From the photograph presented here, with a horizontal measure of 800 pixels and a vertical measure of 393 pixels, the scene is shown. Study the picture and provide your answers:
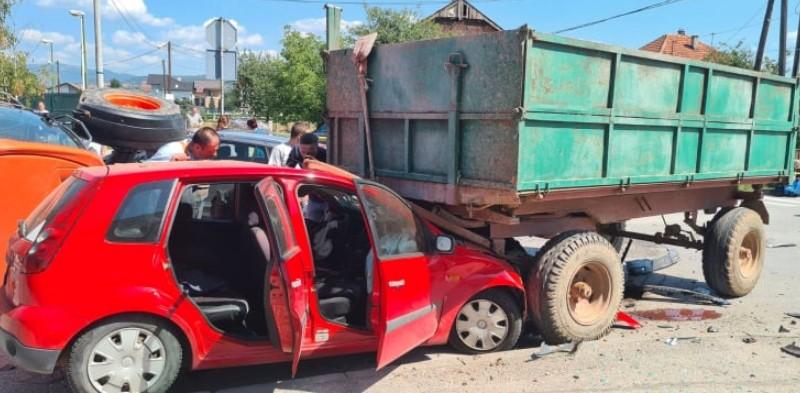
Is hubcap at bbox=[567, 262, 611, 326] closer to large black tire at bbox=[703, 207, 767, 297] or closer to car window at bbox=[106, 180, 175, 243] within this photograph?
large black tire at bbox=[703, 207, 767, 297]

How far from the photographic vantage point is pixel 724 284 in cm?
673

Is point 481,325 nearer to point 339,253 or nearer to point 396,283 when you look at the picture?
point 396,283

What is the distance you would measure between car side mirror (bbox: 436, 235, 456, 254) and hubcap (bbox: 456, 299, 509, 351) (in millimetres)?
512

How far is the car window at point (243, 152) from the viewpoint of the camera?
8961 mm

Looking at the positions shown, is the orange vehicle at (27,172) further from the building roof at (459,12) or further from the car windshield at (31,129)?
the building roof at (459,12)

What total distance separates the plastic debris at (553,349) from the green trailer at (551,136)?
0.30 ft

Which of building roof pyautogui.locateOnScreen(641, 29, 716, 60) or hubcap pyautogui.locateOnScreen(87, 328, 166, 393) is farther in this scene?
building roof pyautogui.locateOnScreen(641, 29, 716, 60)

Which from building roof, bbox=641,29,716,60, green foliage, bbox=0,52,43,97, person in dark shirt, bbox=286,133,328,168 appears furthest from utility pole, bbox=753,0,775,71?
green foliage, bbox=0,52,43,97

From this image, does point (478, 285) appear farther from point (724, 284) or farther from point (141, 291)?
point (724, 284)

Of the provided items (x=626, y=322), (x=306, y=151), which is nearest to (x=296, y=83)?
(x=306, y=151)

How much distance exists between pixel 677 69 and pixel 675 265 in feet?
12.5

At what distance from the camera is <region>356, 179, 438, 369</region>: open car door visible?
4102 millimetres

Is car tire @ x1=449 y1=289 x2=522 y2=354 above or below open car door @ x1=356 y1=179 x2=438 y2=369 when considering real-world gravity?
below

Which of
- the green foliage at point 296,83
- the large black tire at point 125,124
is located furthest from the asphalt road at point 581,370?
the green foliage at point 296,83
